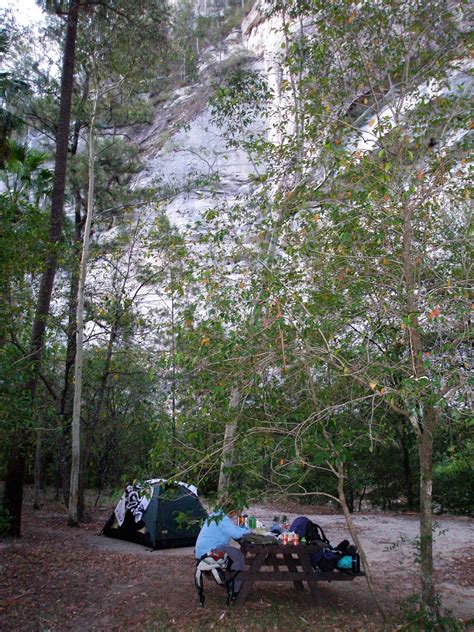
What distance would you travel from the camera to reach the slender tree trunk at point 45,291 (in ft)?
30.1

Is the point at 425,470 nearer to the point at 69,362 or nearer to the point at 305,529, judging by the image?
the point at 305,529

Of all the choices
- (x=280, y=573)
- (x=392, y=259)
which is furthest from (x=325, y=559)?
(x=392, y=259)

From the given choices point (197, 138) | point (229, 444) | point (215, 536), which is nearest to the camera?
point (229, 444)

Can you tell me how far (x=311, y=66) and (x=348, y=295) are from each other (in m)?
5.49

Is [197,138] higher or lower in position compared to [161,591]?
higher

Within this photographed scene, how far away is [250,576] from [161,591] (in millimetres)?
1350

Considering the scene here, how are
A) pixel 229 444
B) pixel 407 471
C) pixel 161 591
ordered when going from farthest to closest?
pixel 407 471 < pixel 161 591 < pixel 229 444

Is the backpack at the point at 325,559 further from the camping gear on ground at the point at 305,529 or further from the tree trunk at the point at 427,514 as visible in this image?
the tree trunk at the point at 427,514

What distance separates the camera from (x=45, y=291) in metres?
10.0

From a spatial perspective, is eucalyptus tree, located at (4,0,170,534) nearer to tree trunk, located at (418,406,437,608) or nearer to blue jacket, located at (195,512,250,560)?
blue jacket, located at (195,512,250,560)

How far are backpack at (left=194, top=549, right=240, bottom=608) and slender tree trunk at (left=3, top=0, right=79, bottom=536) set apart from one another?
371cm

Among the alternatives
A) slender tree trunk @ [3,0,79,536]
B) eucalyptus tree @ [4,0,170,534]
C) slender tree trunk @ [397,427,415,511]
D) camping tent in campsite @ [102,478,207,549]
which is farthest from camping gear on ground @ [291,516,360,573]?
slender tree trunk @ [397,427,415,511]

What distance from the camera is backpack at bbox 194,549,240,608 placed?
5.55 metres

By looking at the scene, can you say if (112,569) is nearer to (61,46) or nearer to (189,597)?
(189,597)
